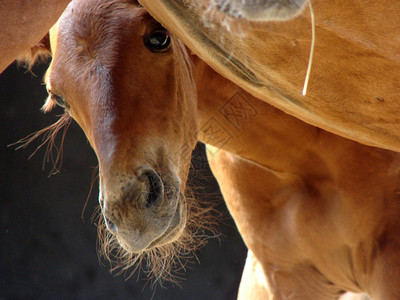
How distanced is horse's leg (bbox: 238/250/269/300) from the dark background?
860 millimetres

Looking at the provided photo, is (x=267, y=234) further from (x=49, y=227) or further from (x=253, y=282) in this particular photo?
(x=49, y=227)

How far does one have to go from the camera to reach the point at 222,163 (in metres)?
1.57

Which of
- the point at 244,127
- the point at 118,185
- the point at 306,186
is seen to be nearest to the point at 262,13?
the point at 118,185

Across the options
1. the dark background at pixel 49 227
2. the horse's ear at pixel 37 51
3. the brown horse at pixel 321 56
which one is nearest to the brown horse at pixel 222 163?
the horse's ear at pixel 37 51

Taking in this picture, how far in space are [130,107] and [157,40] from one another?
17 cm

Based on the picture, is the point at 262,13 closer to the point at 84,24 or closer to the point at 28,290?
the point at 84,24

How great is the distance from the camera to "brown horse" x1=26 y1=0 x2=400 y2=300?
3.23ft

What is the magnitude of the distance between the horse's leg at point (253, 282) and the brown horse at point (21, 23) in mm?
1165

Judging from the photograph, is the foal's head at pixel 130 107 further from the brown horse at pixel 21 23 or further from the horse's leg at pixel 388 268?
the horse's leg at pixel 388 268

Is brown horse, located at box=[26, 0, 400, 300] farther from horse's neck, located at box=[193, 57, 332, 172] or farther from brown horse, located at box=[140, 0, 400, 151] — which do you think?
brown horse, located at box=[140, 0, 400, 151]

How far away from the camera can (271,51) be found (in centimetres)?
76

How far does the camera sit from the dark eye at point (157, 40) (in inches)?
42.7

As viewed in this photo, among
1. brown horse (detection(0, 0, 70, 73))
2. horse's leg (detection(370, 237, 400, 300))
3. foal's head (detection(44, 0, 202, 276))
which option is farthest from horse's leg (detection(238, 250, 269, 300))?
brown horse (detection(0, 0, 70, 73))

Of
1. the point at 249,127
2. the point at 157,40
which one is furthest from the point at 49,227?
the point at 157,40
